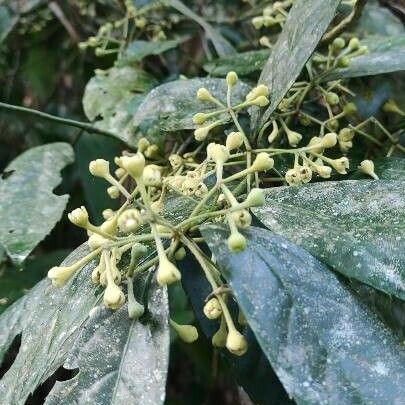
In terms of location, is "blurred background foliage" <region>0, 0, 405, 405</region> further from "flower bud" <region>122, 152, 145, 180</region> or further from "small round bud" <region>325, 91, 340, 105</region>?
"flower bud" <region>122, 152, 145, 180</region>

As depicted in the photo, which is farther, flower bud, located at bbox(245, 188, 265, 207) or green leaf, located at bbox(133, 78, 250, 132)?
green leaf, located at bbox(133, 78, 250, 132)

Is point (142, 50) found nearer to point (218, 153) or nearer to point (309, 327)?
point (218, 153)

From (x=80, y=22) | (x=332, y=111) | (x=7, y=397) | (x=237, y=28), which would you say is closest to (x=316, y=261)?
(x=7, y=397)

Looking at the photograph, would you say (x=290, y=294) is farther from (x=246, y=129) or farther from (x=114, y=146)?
(x=114, y=146)

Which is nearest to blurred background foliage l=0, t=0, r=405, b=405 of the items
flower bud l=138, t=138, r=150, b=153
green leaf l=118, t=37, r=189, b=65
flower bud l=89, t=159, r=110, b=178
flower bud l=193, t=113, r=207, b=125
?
green leaf l=118, t=37, r=189, b=65

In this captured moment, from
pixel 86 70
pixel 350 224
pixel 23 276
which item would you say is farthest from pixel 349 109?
pixel 86 70

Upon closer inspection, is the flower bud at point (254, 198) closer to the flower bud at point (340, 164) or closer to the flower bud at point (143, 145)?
the flower bud at point (340, 164)
